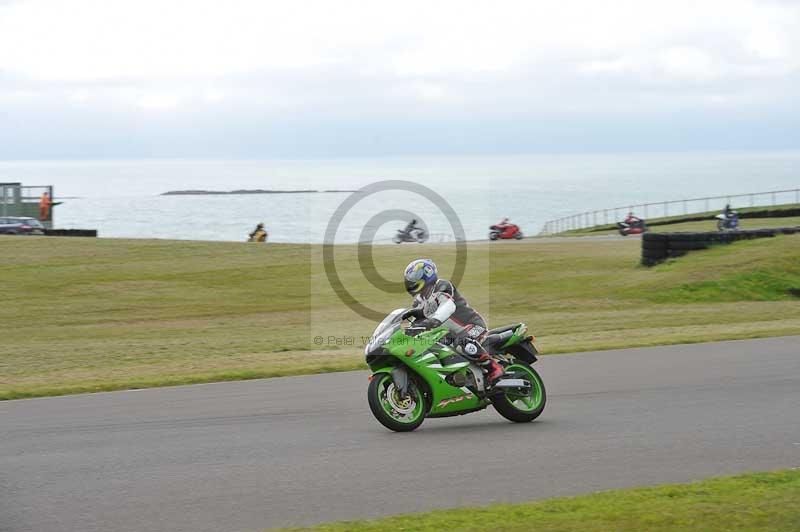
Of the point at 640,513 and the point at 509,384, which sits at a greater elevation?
the point at 509,384

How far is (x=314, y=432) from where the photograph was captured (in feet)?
34.5

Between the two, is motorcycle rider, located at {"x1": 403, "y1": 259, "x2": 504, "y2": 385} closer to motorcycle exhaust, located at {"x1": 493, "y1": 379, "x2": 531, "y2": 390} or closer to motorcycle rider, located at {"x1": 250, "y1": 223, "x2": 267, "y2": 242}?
motorcycle exhaust, located at {"x1": 493, "y1": 379, "x2": 531, "y2": 390}

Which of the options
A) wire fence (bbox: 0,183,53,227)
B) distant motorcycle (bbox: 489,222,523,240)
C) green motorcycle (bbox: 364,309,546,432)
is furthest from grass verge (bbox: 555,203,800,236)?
green motorcycle (bbox: 364,309,546,432)

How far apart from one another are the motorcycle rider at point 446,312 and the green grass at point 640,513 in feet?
10.6

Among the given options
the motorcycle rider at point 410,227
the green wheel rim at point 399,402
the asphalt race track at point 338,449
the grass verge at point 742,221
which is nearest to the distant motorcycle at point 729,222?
the grass verge at point 742,221

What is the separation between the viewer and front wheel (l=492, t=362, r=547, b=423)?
428 inches

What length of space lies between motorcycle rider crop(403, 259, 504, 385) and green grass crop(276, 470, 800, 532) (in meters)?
3.24

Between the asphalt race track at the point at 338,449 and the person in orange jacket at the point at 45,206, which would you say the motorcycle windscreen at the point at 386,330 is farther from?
the person in orange jacket at the point at 45,206

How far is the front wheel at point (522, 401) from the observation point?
1088 centimetres

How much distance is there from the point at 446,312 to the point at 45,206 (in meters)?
61.0

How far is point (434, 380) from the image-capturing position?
414 inches

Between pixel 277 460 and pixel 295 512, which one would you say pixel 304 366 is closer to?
pixel 277 460

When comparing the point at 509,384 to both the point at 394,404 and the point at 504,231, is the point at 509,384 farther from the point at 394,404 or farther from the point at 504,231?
the point at 504,231

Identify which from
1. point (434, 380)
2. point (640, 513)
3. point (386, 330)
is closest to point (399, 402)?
point (434, 380)
